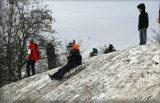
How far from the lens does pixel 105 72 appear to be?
14422 mm

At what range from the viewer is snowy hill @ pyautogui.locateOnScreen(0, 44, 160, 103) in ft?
38.7

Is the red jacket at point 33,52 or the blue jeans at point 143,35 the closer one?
the blue jeans at point 143,35

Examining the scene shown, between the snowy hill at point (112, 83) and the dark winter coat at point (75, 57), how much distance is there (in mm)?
450

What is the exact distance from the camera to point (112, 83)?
13.2 metres

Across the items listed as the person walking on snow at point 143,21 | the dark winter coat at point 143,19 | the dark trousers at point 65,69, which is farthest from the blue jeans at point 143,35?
the dark trousers at point 65,69

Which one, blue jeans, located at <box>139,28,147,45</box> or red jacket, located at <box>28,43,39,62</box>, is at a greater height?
blue jeans, located at <box>139,28,147,45</box>

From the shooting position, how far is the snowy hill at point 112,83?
11.8m

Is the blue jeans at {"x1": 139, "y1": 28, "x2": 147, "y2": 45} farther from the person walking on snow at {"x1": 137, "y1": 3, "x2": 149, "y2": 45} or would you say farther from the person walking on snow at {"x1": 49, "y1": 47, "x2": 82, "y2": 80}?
the person walking on snow at {"x1": 49, "y1": 47, "x2": 82, "y2": 80}

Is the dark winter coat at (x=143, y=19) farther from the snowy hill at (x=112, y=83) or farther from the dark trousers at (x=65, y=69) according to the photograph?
the dark trousers at (x=65, y=69)

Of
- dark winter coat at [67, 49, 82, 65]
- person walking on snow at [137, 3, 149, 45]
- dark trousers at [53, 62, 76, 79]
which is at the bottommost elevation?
dark trousers at [53, 62, 76, 79]

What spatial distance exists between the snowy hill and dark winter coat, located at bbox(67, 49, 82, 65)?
0.45 metres

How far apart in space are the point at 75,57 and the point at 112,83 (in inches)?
138

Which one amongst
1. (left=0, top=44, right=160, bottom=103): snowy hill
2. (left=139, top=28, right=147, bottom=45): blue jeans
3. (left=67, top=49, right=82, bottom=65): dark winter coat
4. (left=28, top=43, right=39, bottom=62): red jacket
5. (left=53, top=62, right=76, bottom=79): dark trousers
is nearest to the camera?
(left=0, top=44, right=160, bottom=103): snowy hill

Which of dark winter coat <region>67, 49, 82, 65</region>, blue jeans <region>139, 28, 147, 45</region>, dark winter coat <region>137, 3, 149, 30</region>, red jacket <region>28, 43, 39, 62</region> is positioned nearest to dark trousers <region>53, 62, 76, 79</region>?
dark winter coat <region>67, 49, 82, 65</region>
